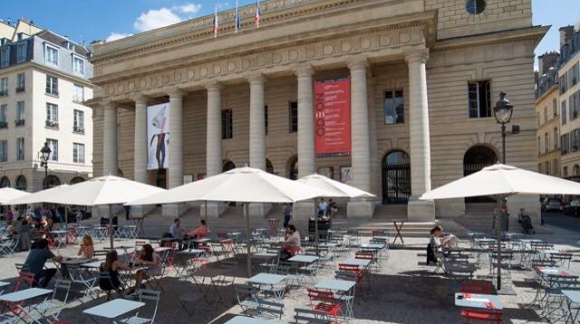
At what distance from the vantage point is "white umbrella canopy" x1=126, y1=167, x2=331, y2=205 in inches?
309

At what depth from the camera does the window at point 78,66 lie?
43.5m

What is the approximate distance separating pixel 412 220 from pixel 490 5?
550 inches

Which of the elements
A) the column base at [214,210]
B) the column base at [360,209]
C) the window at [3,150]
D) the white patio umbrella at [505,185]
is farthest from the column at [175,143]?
the window at [3,150]

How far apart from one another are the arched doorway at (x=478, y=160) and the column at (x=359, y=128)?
6.95 metres

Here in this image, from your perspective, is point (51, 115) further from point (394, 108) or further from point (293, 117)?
point (394, 108)

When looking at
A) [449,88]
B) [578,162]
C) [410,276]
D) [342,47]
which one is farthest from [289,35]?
[578,162]

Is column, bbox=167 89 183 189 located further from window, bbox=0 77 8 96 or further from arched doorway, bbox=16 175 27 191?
window, bbox=0 77 8 96

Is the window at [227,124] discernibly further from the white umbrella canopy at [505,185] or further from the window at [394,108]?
the white umbrella canopy at [505,185]

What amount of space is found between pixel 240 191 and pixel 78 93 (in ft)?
138

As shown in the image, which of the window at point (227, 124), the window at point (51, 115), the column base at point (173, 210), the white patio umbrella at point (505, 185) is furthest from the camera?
the window at point (51, 115)

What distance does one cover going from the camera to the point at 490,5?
24375 millimetres

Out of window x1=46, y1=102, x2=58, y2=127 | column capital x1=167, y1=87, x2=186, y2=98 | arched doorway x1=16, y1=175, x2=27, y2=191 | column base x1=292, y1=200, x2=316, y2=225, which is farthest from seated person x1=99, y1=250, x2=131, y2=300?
window x1=46, y1=102, x2=58, y2=127

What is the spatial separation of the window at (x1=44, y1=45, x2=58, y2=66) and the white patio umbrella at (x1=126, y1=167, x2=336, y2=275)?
125ft

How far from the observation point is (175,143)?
88.3 feet
